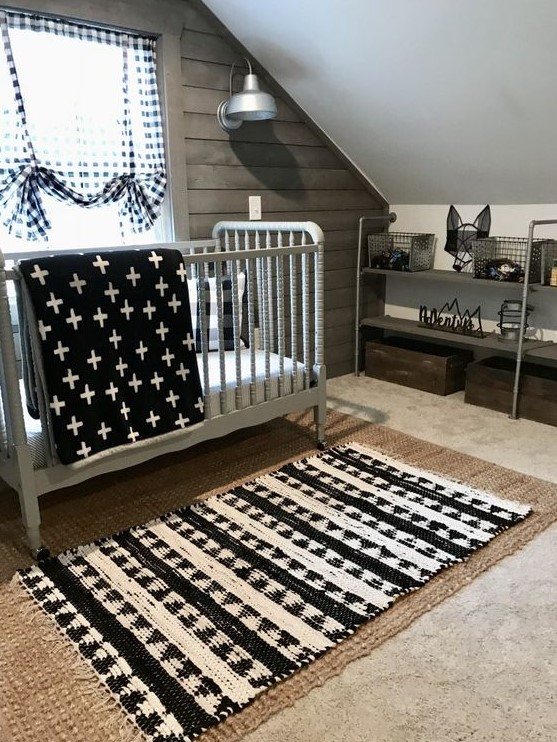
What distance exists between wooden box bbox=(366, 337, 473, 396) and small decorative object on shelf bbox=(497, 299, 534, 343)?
0.32m

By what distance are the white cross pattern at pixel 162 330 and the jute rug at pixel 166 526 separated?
2.10ft

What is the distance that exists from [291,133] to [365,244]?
32.9 inches

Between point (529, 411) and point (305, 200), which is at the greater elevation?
point (305, 200)

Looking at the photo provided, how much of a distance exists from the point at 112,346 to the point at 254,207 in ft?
5.11

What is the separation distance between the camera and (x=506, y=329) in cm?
325

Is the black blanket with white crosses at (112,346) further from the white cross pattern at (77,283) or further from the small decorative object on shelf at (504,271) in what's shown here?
the small decorative object on shelf at (504,271)

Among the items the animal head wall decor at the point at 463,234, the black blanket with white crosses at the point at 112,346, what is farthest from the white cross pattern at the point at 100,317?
the animal head wall decor at the point at 463,234

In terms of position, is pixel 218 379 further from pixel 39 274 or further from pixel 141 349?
pixel 39 274

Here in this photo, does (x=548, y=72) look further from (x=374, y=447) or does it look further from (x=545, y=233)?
(x=374, y=447)

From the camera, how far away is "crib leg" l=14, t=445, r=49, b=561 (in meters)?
1.84

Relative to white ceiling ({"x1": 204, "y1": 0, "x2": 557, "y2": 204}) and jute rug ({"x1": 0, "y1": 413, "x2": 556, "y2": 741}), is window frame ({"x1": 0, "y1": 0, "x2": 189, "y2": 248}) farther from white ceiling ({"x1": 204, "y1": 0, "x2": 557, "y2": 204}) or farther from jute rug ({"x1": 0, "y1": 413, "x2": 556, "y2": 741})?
jute rug ({"x1": 0, "y1": 413, "x2": 556, "y2": 741})

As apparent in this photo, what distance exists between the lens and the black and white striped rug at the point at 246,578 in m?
1.44

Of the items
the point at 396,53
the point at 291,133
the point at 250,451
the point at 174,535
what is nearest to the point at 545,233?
the point at 396,53

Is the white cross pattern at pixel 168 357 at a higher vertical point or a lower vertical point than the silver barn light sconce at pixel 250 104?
lower
